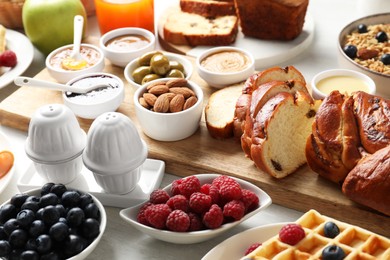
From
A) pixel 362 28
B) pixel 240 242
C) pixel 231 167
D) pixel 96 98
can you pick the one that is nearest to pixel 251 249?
pixel 240 242

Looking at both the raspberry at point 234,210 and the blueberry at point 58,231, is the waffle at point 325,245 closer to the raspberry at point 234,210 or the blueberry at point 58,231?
the raspberry at point 234,210

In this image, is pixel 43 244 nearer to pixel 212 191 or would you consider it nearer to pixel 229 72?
pixel 212 191

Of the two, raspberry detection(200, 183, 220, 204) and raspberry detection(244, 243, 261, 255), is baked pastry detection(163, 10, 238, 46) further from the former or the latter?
raspberry detection(244, 243, 261, 255)

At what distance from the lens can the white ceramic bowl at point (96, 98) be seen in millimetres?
2357

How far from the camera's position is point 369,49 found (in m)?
2.57

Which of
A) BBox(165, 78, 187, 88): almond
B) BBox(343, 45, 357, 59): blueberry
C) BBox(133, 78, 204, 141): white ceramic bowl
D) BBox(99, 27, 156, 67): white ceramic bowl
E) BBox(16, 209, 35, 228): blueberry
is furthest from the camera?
BBox(99, 27, 156, 67): white ceramic bowl

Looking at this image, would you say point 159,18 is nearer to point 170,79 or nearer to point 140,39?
point 140,39

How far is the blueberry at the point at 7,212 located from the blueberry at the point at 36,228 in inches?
4.1

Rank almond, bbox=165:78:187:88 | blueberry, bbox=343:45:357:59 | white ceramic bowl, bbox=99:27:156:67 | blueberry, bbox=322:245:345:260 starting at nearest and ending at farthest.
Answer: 1. blueberry, bbox=322:245:345:260
2. almond, bbox=165:78:187:88
3. blueberry, bbox=343:45:357:59
4. white ceramic bowl, bbox=99:27:156:67

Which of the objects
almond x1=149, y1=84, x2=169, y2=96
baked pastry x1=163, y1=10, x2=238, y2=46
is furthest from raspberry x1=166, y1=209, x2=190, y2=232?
baked pastry x1=163, y1=10, x2=238, y2=46

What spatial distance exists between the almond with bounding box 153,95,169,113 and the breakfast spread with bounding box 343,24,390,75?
80 cm

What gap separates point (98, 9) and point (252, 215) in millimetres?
1452

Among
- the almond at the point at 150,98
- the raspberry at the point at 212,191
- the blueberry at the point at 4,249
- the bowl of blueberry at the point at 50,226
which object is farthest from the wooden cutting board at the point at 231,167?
the blueberry at the point at 4,249

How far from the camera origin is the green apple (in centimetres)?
283
